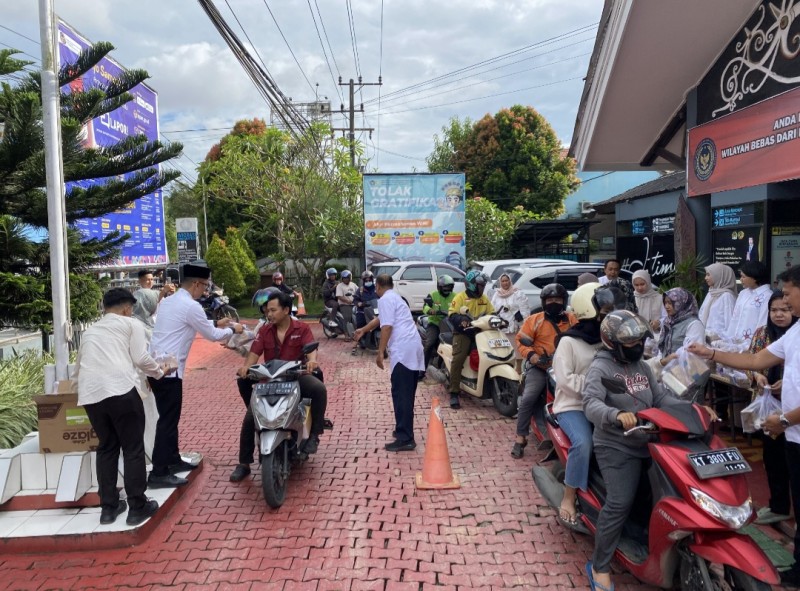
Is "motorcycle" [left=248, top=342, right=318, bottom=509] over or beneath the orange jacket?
beneath

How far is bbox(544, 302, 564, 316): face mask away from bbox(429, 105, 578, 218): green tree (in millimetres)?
21626

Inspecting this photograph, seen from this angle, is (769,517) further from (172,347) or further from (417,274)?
(417,274)

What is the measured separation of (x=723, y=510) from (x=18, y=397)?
5707 millimetres

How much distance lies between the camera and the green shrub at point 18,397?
474 cm

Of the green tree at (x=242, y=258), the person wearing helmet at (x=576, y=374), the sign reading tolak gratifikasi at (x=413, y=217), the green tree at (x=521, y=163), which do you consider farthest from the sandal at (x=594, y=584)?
the green tree at (x=521, y=163)

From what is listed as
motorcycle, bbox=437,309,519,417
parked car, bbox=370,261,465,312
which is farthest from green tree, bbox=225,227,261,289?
motorcycle, bbox=437,309,519,417

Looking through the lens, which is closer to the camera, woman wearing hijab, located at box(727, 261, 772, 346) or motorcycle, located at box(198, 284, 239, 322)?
woman wearing hijab, located at box(727, 261, 772, 346)

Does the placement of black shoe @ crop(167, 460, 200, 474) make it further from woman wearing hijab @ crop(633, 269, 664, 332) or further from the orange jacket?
woman wearing hijab @ crop(633, 269, 664, 332)

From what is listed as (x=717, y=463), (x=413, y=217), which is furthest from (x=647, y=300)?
(x=413, y=217)

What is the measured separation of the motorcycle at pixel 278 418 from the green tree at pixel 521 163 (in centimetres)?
2273

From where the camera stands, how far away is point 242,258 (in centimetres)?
1920

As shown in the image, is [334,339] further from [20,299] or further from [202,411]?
[20,299]

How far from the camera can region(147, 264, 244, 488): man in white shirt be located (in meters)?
4.10

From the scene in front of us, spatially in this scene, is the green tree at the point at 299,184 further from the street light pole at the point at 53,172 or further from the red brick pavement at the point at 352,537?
the red brick pavement at the point at 352,537
